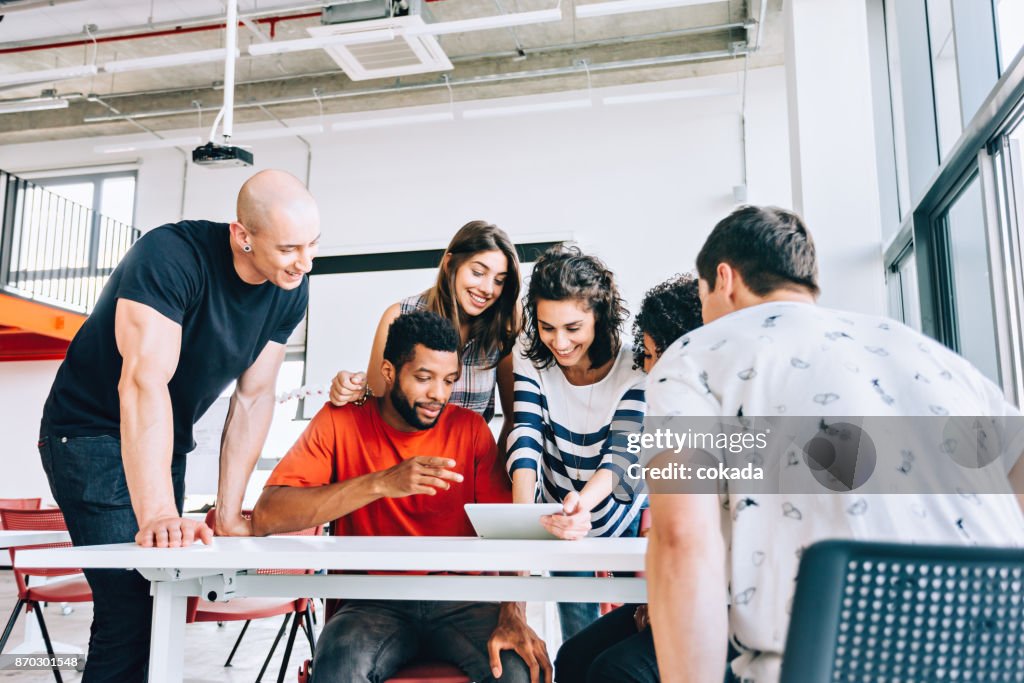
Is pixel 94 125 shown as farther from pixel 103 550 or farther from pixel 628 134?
pixel 103 550

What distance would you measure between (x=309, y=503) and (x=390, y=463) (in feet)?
0.83

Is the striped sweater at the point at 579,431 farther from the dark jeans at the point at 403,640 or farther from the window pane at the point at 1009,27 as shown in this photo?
Result: the window pane at the point at 1009,27

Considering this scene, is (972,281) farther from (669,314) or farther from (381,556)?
(381,556)

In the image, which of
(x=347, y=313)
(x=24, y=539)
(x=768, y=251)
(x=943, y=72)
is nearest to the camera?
(x=768, y=251)

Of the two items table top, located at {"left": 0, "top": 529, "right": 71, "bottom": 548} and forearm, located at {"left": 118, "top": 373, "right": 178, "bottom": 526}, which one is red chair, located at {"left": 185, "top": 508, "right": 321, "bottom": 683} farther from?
forearm, located at {"left": 118, "top": 373, "right": 178, "bottom": 526}

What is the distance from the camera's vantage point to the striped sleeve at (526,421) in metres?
1.89

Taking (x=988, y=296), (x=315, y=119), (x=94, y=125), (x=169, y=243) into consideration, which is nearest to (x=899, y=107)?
(x=988, y=296)

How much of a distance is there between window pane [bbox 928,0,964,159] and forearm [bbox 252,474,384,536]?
104 inches

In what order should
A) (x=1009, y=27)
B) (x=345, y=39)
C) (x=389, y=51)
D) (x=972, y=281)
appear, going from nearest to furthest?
1. (x=1009, y=27)
2. (x=972, y=281)
3. (x=345, y=39)
4. (x=389, y=51)

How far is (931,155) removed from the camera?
3.36 meters

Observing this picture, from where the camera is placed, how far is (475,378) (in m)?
2.30

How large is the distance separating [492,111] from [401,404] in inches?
195

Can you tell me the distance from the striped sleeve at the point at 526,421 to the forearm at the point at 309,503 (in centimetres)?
36

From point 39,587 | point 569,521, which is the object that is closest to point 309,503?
point 569,521
